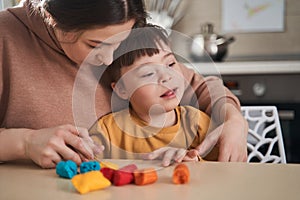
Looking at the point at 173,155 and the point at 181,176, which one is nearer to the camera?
the point at 181,176

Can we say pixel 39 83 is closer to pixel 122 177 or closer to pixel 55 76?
pixel 55 76

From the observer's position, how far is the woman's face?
840 mm

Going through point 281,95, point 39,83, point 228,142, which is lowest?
point 281,95

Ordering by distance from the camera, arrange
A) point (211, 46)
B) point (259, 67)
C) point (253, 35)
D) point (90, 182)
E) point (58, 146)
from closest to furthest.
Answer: point (90, 182)
point (58, 146)
point (259, 67)
point (211, 46)
point (253, 35)

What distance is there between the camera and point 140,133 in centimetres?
99

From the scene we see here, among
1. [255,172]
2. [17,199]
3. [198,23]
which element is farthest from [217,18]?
[17,199]

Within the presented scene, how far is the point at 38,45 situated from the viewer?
1.02 metres

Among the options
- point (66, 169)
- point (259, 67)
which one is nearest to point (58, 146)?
point (66, 169)

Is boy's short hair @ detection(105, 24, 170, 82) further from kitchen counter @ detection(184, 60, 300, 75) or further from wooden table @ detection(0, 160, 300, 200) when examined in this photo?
kitchen counter @ detection(184, 60, 300, 75)

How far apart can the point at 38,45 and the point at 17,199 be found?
46cm

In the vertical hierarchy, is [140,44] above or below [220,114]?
above

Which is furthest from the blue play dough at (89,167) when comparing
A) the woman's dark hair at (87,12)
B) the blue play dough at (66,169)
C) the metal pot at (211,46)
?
the metal pot at (211,46)

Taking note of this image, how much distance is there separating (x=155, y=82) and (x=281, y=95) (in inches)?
64.6

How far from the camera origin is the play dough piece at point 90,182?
658 mm
